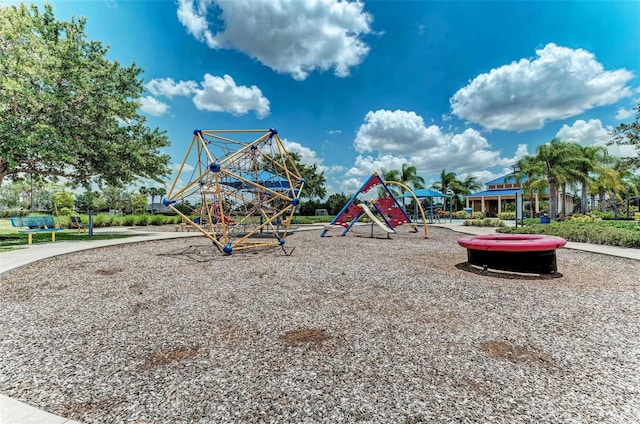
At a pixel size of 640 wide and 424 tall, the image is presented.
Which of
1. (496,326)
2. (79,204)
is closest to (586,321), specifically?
(496,326)

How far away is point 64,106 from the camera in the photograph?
1227 centimetres

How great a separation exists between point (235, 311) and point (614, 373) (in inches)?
169

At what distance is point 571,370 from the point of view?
8.92ft

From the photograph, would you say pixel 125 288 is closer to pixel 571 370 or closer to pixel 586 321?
pixel 571 370

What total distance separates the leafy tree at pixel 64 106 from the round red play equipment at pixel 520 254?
14511mm

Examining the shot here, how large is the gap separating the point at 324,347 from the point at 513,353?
199cm

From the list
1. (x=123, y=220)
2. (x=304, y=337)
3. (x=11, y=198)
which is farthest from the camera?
(x=11, y=198)

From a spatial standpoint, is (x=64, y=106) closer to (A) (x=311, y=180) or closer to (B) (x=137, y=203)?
(A) (x=311, y=180)

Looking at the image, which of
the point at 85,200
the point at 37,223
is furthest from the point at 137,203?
the point at 37,223

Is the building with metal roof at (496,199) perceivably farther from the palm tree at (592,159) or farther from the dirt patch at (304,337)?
the dirt patch at (304,337)

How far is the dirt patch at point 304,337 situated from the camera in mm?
3303

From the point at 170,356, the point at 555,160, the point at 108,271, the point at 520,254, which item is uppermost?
the point at 555,160

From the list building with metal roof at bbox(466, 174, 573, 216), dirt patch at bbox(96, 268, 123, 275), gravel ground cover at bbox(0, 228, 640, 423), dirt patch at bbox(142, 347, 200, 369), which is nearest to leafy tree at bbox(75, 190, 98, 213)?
dirt patch at bbox(96, 268, 123, 275)

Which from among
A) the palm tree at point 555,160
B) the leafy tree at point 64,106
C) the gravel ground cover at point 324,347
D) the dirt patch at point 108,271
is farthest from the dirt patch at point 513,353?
the palm tree at point 555,160
